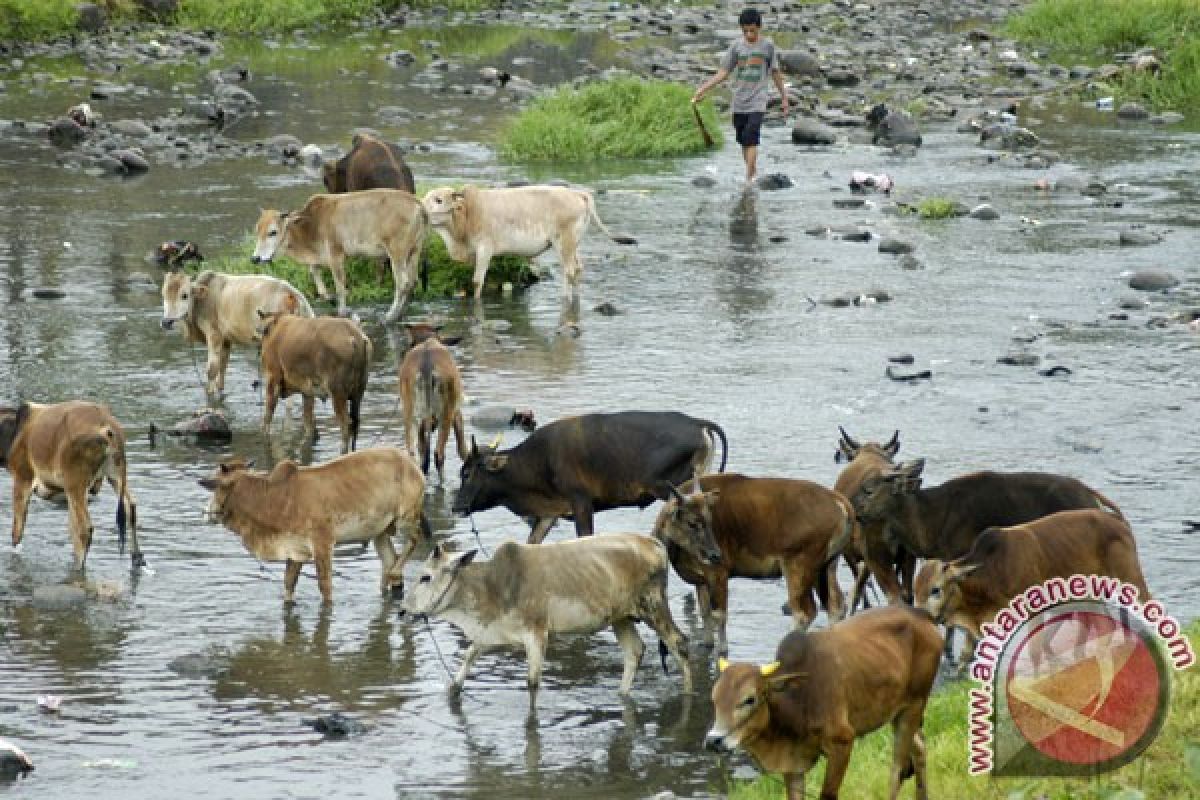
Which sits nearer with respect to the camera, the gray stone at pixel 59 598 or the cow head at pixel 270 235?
the gray stone at pixel 59 598

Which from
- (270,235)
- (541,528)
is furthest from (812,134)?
(541,528)

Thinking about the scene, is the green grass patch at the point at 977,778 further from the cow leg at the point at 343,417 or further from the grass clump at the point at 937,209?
the grass clump at the point at 937,209

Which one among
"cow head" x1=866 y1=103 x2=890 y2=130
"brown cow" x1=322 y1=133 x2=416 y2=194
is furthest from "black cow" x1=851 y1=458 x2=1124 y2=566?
"cow head" x1=866 y1=103 x2=890 y2=130

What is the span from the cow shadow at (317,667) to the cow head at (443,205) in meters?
7.69

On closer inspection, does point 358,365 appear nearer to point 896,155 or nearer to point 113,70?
point 896,155

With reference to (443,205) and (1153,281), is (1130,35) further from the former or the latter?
(443,205)

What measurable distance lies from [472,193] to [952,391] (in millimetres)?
5186

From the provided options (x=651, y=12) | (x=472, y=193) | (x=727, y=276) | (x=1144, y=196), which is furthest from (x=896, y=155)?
(x=651, y=12)

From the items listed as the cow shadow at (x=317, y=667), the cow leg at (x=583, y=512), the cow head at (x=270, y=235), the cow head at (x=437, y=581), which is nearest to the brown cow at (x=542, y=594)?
the cow head at (x=437, y=581)

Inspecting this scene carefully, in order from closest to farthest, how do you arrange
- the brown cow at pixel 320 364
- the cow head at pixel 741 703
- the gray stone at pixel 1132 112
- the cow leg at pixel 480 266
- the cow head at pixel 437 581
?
Answer: 1. the cow head at pixel 741 703
2. the cow head at pixel 437 581
3. the brown cow at pixel 320 364
4. the cow leg at pixel 480 266
5. the gray stone at pixel 1132 112

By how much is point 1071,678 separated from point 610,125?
1796 cm

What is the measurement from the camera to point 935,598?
1020 cm

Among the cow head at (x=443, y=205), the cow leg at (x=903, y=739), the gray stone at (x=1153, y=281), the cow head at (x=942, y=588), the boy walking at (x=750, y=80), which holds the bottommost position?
the cow leg at (x=903, y=739)

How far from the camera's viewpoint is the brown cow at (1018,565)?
1017 cm
